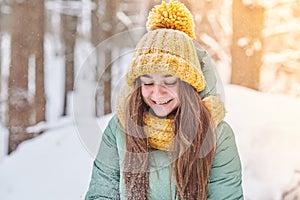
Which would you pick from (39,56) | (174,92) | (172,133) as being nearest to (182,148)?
(172,133)

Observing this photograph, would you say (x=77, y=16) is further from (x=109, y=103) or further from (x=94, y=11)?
(x=109, y=103)

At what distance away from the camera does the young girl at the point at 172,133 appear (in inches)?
46.1

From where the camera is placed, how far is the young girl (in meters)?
1.17

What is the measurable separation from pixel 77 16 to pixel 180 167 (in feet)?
2.42

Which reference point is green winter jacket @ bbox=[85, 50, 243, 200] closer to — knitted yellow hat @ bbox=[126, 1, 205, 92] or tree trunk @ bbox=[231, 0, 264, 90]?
knitted yellow hat @ bbox=[126, 1, 205, 92]

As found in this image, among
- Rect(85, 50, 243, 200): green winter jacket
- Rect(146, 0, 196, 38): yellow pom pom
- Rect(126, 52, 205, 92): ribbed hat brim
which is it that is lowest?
Rect(85, 50, 243, 200): green winter jacket

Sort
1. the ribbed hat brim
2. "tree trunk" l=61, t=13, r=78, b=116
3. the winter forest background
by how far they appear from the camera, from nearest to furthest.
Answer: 1. the ribbed hat brim
2. the winter forest background
3. "tree trunk" l=61, t=13, r=78, b=116

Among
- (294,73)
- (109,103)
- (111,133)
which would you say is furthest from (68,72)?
(294,73)

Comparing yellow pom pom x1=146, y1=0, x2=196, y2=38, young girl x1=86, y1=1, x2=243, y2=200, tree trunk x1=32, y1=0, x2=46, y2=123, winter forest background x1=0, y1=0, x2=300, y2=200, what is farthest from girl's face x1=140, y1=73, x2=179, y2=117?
tree trunk x1=32, y1=0, x2=46, y2=123

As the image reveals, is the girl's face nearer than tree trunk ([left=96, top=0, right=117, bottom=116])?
Yes

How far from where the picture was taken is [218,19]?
154 centimetres

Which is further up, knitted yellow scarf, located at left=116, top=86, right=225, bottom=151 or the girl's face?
the girl's face

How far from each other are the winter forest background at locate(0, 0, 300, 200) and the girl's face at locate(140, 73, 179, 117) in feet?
0.97

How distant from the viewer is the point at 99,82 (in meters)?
1.60
